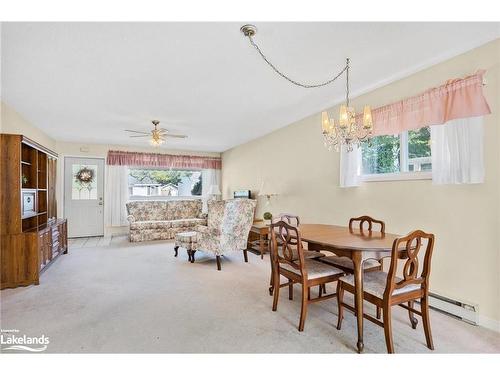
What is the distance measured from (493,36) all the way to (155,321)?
3546mm

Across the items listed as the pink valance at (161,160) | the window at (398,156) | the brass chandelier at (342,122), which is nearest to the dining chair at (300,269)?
the brass chandelier at (342,122)

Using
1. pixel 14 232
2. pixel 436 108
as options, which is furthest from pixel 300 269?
pixel 14 232

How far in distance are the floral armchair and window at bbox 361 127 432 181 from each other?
173 cm

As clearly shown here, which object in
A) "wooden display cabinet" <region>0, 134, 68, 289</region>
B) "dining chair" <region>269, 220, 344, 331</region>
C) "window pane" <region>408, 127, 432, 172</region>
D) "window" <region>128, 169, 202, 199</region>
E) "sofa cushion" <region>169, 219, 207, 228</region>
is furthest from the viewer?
"window" <region>128, 169, 202, 199</region>

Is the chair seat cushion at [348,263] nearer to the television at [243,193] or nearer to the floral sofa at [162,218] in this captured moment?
the television at [243,193]

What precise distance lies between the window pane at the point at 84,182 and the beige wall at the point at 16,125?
3.96ft

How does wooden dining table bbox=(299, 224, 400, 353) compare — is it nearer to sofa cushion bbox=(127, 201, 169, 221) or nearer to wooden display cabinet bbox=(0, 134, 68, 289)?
wooden display cabinet bbox=(0, 134, 68, 289)

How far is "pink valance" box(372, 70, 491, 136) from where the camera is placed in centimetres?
204

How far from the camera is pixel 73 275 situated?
3.34 metres

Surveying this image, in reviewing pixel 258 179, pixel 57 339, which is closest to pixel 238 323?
pixel 57 339

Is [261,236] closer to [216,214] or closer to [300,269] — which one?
[216,214]

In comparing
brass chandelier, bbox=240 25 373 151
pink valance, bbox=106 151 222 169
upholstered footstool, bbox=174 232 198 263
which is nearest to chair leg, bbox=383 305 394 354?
brass chandelier, bbox=240 25 373 151

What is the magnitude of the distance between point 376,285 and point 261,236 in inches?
105
